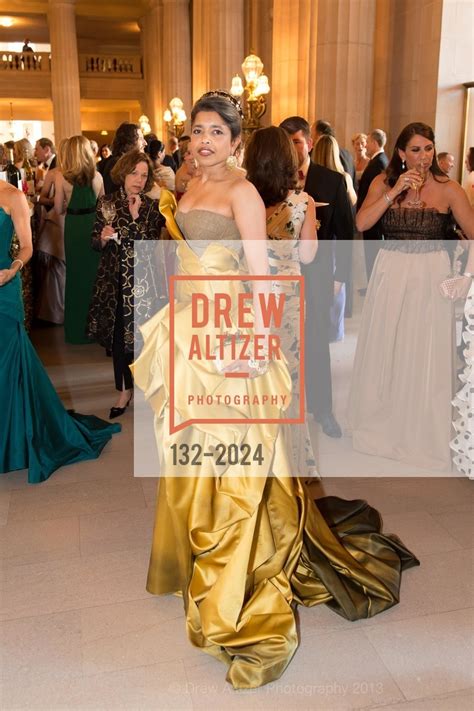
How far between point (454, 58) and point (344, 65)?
4.48ft

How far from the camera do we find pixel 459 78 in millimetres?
8602

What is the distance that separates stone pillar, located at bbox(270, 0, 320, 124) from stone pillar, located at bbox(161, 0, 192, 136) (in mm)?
10519

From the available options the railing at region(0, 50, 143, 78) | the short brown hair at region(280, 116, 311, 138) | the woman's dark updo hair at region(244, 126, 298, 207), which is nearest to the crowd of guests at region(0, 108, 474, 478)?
the short brown hair at region(280, 116, 311, 138)

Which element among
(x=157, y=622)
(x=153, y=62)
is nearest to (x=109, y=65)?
(x=153, y=62)

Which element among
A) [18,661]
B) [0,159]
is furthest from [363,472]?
[0,159]

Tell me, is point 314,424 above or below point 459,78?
below

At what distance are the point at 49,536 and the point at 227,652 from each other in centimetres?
134

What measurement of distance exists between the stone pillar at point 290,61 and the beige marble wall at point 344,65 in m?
2.25

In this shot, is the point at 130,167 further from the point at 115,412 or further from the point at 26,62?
the point at 26,62

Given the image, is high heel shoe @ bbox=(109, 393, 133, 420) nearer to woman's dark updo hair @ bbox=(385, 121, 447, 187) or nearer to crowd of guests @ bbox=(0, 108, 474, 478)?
crowd of guests @ bbox=(0, 108, 474, 478)

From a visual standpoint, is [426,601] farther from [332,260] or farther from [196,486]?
[332,260]

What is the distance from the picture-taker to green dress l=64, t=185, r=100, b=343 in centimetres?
700

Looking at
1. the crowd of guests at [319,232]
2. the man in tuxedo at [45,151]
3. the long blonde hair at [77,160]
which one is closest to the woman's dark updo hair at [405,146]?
the crowd of guests at [319,232]

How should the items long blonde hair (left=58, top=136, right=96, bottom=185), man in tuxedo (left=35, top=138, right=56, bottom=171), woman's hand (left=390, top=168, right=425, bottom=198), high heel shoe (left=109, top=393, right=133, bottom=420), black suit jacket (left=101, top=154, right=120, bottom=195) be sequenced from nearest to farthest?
woman's hand (left=390, top=168, right=425, bottom=198), high heel shoe (left=109, top=393, right=133, bottom=420), long blonde hair (left=58, top=136, right=96, bottom=185), black suit jacket (left=101, top=154, right=120, bottom=195), man in tuxedo (left=35, top=138, right=56, bottom=171)
